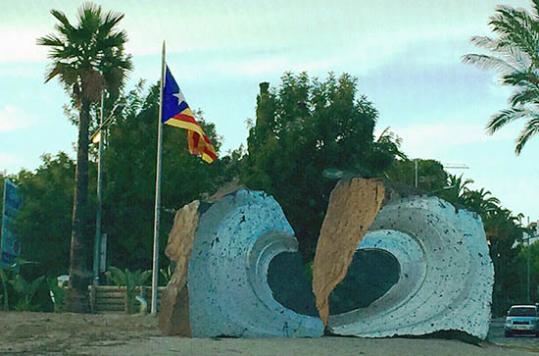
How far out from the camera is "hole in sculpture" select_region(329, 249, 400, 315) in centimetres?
2267

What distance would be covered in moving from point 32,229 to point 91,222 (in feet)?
8.78

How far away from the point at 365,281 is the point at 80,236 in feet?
46.9

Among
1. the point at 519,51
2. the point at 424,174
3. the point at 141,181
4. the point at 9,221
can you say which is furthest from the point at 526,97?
the point at 424,174

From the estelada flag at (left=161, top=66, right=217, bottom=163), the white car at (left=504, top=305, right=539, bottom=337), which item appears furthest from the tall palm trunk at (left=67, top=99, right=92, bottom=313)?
the white car at (left=504, top=305, right=539, bottom=337)

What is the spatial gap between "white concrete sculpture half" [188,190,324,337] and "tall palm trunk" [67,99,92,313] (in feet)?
44.0

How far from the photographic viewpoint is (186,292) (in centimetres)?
2055

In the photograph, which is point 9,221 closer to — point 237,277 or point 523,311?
point 237,277

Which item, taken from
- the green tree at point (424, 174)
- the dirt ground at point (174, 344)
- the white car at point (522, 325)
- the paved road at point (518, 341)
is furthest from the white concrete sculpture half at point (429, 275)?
the green tree at point (424, 174)

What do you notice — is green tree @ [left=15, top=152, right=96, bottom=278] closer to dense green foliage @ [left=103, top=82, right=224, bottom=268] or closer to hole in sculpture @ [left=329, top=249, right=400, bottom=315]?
dense green foliage @ [left=103, top=82, right=224, bottom=268]

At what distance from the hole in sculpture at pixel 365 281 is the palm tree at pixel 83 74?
1368 centimetres

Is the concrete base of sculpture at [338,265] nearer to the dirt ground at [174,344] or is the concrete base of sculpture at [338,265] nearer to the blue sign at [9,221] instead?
the dirt ground at [174,344]

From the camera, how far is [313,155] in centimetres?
4031

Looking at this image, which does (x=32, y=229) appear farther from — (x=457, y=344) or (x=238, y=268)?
(x=457, y=344)

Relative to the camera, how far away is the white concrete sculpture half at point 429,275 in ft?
69.7
